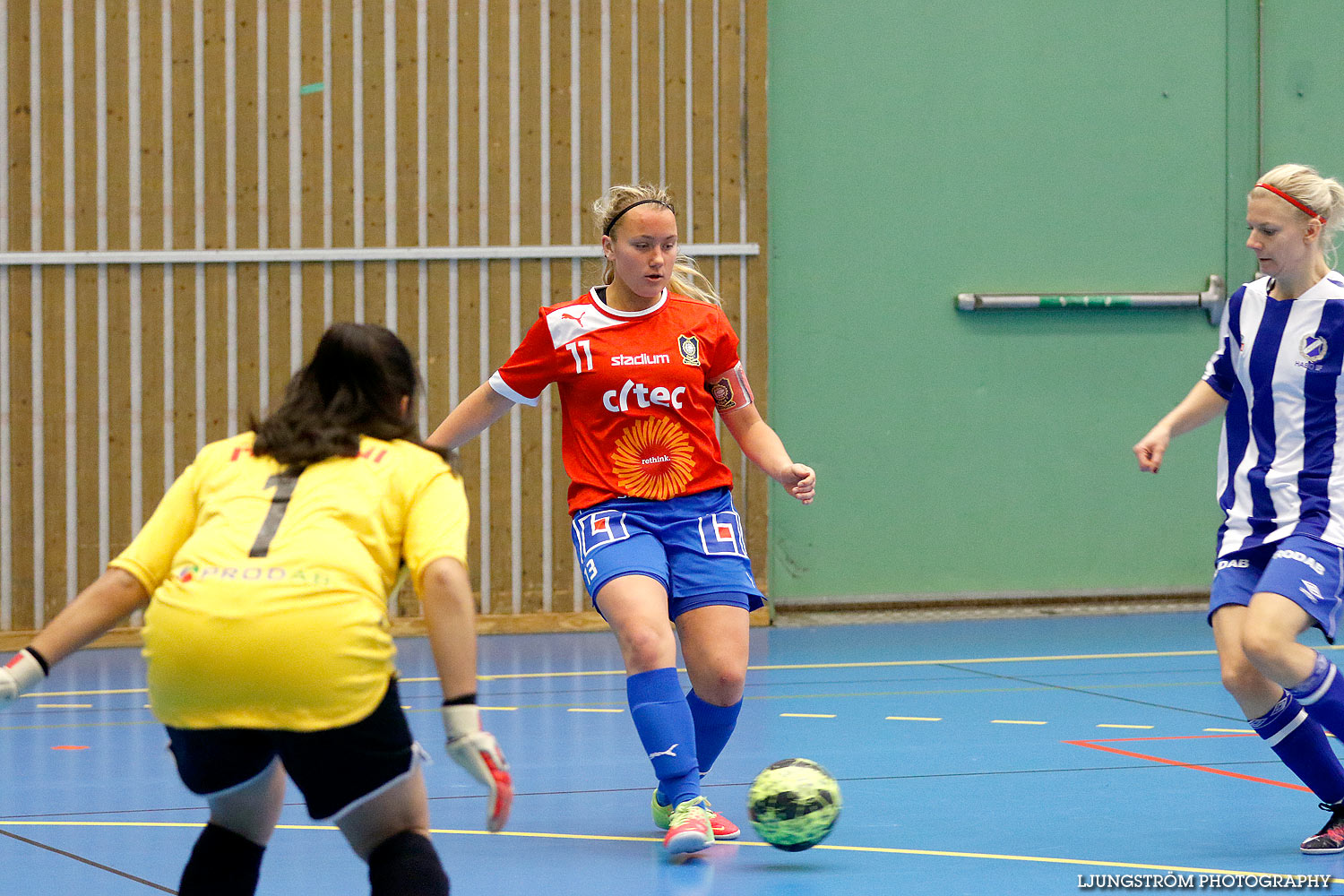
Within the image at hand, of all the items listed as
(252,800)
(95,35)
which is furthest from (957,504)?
(252,800)

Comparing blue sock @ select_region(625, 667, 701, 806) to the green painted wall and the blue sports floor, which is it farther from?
the green painted wall

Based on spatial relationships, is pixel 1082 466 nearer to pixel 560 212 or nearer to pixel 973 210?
pixel 973 210

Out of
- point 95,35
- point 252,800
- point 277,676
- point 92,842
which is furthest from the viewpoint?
point 95,35

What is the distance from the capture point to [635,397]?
4.53 meters

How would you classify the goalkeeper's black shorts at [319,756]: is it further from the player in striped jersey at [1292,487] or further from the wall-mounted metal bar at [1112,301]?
the wall-mounted metal bar at [1112,301]

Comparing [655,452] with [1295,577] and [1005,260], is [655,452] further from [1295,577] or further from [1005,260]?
[1005,260]

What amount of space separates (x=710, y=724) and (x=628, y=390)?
100 centimetres

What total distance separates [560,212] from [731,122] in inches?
50.5

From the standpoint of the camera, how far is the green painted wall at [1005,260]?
10.5m

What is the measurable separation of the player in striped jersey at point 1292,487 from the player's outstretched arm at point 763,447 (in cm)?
98

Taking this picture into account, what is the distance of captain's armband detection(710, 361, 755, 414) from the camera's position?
15.5ft

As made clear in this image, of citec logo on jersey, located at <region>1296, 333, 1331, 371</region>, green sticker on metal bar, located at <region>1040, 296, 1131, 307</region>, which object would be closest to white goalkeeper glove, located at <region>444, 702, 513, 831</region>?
citec logo on jersey, located at <region>1296, 333, 1331, 371</region>

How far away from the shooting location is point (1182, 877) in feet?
12.4

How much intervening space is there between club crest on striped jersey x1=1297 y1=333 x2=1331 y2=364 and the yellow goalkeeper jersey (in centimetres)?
253
